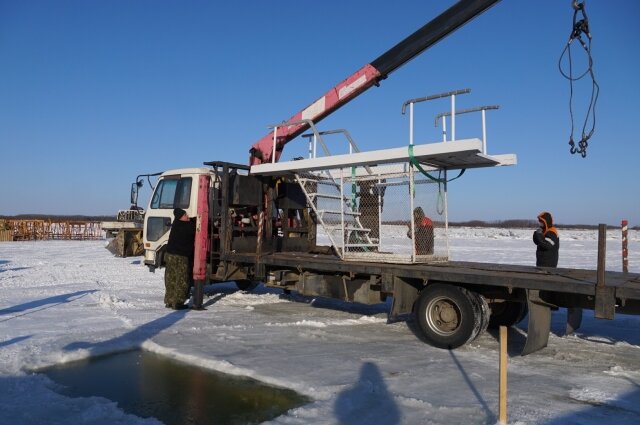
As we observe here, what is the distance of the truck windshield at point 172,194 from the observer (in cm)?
1002

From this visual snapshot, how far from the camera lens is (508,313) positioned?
7.81 metres

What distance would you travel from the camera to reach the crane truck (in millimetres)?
6340

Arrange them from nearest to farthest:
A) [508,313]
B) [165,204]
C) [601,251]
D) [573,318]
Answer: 1. [601,251]
2. [573,318]
3. [508,313]
4. [165,204]

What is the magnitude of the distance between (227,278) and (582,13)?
22.9 ft

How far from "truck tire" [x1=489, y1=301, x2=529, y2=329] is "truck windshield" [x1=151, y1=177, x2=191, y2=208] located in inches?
230

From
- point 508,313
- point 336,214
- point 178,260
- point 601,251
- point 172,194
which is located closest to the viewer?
point 601,251

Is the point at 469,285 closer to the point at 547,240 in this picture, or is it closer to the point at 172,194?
the point at 547,240

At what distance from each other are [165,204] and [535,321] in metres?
7.31

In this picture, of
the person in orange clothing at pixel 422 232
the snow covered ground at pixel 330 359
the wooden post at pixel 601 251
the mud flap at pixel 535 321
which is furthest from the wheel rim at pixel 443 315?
the wooden post at pixel 601 251

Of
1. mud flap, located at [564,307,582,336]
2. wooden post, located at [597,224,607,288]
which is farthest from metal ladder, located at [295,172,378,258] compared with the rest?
wooden post, located at [597,224,607,288]

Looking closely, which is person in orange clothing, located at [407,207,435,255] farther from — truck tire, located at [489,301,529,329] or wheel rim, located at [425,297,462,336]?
truck tire, located at [489,301,529,329]

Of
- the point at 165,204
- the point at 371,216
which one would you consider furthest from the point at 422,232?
the point at 165,204

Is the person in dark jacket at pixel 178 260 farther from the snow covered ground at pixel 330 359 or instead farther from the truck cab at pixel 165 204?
the truck cab at pixel 165 204

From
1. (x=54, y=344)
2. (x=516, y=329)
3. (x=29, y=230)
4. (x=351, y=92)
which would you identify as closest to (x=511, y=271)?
(x=516, y=329)
